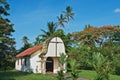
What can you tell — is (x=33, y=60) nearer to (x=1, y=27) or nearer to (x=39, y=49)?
(x=39, y=49)

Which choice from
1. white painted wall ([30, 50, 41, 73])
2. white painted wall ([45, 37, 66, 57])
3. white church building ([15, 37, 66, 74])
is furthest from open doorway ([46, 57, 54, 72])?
white painted wall ([45, 37, 66, 57])

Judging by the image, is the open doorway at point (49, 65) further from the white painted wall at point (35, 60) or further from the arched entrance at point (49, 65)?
the white painted wall at point (35, 60)

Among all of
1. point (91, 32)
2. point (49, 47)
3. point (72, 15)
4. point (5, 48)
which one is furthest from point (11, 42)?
point (72, 15)

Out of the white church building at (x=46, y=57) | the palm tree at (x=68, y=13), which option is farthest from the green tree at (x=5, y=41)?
the palm tree at (x=68, y=13)

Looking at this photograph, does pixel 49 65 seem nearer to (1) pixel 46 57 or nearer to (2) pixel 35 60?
(2) pixel 35 60

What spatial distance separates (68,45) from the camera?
2392 inches

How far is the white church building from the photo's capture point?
46312 millimetres

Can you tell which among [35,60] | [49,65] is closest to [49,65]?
[49,65]

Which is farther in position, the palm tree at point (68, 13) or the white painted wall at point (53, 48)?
the palm tree at point (68, 13)

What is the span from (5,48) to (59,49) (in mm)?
9775

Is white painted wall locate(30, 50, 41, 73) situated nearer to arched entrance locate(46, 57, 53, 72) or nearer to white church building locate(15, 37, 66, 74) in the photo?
white church building locate(15, 37, 66, 74)

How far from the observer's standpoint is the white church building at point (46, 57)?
46.3 m

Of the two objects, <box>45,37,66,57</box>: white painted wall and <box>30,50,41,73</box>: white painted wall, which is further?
<box>30,50,41,73</box>: white painted wall

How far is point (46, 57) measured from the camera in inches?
1823
